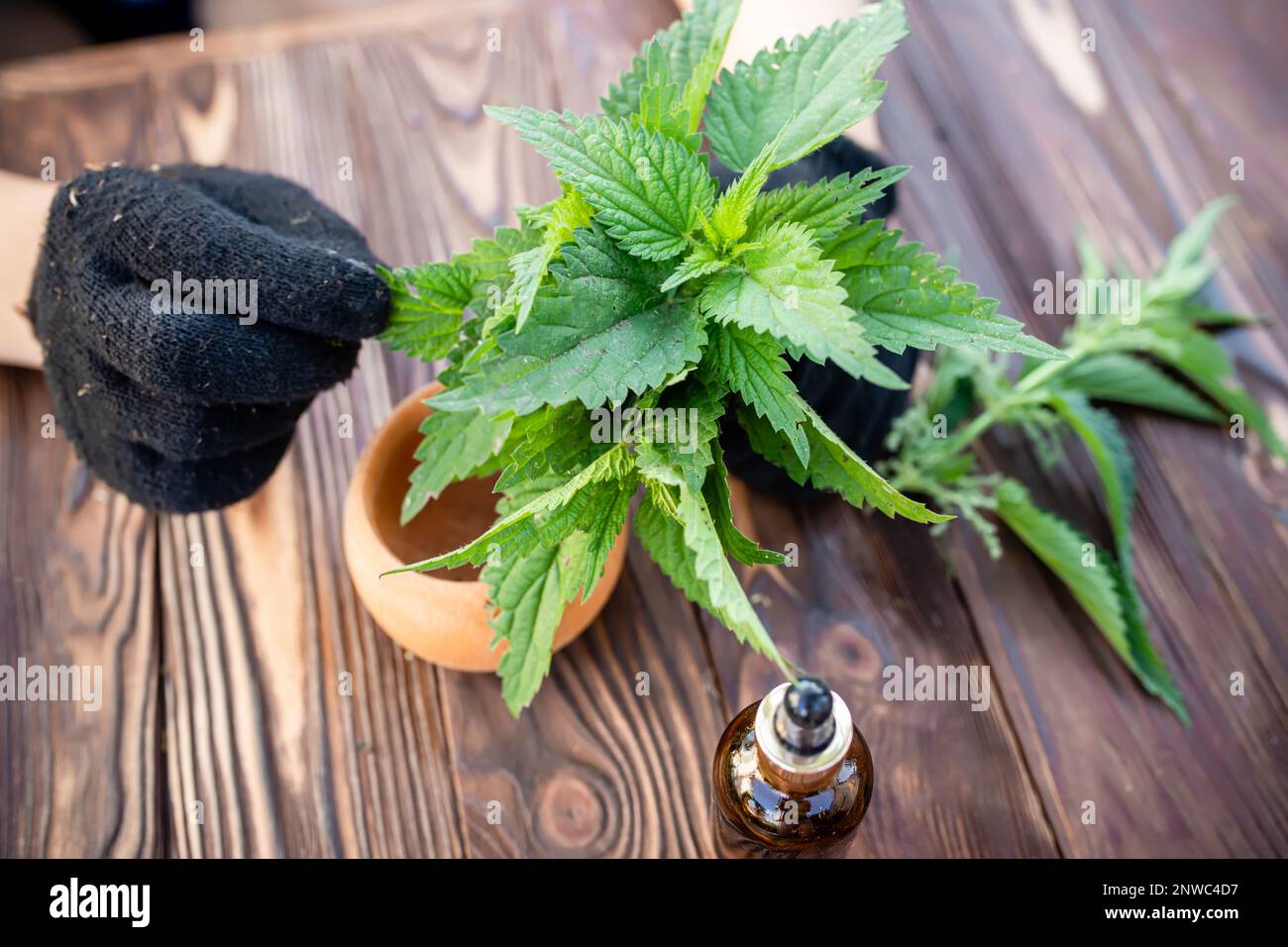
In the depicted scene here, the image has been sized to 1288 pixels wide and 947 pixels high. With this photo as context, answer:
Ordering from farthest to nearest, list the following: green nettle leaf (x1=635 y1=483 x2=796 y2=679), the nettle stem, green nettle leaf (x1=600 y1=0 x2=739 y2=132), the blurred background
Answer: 1. the blurred background
2. the nettle stem
3. green nettle leaf (x1=600 y1=0 x2=739 y2=132)
4. green nettle leaf (x1=635 y1=483 x2=796 y2=679)

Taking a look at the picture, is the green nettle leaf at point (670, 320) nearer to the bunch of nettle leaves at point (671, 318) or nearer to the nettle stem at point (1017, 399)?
the bunch of nettle leaves at point (671, 318)

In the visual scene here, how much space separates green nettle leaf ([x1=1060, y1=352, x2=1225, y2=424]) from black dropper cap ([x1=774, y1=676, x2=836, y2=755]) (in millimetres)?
410

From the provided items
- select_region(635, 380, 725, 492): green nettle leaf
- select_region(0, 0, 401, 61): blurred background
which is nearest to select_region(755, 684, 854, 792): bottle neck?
select_region(635, 380, 725, 492): green nettle leaf

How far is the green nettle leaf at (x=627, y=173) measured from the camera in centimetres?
45

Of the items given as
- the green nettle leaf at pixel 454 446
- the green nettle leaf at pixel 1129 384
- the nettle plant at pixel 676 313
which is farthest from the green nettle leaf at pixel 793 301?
A: the green nettle leaf at pixel 1129 384

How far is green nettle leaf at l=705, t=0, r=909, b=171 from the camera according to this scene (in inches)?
19.2

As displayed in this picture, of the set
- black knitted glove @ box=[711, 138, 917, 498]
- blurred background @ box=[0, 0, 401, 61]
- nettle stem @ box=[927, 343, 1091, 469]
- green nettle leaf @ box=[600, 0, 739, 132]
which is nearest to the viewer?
green nettle leaf @ box=[600, 0, 739, 132]

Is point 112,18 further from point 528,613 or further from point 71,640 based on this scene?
point 528,613

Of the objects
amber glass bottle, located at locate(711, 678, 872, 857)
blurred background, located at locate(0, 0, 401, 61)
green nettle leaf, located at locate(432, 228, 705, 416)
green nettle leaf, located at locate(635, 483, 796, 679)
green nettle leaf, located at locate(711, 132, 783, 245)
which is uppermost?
blurred background, located at locate(0, 0, 401, 61)

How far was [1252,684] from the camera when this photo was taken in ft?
2.31

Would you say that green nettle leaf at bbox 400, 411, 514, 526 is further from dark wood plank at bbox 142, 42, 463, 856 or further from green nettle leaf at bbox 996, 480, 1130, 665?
green nettle leaf at bbox 996, 480, 1130, 665

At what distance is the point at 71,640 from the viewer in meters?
0.69

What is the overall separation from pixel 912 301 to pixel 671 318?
0.36ft
